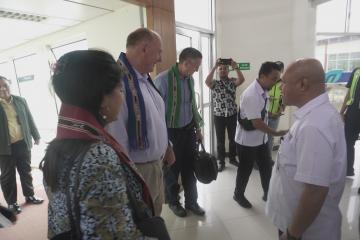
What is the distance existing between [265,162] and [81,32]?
9.49ft

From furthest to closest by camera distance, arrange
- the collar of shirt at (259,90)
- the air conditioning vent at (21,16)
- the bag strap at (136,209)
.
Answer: the air conditioning vent at (21,16) → the collar of shirt at (259,90) → the bag strap at (136,209)

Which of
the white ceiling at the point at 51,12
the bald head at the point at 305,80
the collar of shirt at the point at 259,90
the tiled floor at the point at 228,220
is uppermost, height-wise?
the white ceiling at the point at 51,12

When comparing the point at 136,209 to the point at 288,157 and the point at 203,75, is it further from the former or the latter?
the point at 203,75

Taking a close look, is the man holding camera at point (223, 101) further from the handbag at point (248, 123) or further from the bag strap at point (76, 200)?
the bag strap at point (76, 200)

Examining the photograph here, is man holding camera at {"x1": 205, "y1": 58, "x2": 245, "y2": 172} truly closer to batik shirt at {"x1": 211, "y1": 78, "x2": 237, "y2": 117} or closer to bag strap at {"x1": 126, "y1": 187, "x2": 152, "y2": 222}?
batik shirt at {"x1": 211, "y1": 78, "x2": 237, "y2": 117}

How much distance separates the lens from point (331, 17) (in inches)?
189

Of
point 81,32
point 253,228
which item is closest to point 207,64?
point 81,32

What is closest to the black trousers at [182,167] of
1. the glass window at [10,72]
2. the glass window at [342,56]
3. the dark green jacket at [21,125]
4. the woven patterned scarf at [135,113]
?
the woven patterned scarf at [135,113]

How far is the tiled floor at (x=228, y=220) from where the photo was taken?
7.04 ft

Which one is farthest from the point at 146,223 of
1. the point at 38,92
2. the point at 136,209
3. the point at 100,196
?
the point at 38,92

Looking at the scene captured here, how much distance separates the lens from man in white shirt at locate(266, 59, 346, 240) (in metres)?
0.98

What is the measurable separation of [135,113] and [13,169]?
2.16 meters

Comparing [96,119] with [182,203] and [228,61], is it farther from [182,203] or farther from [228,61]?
[228,61]

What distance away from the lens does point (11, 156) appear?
2730 mm
